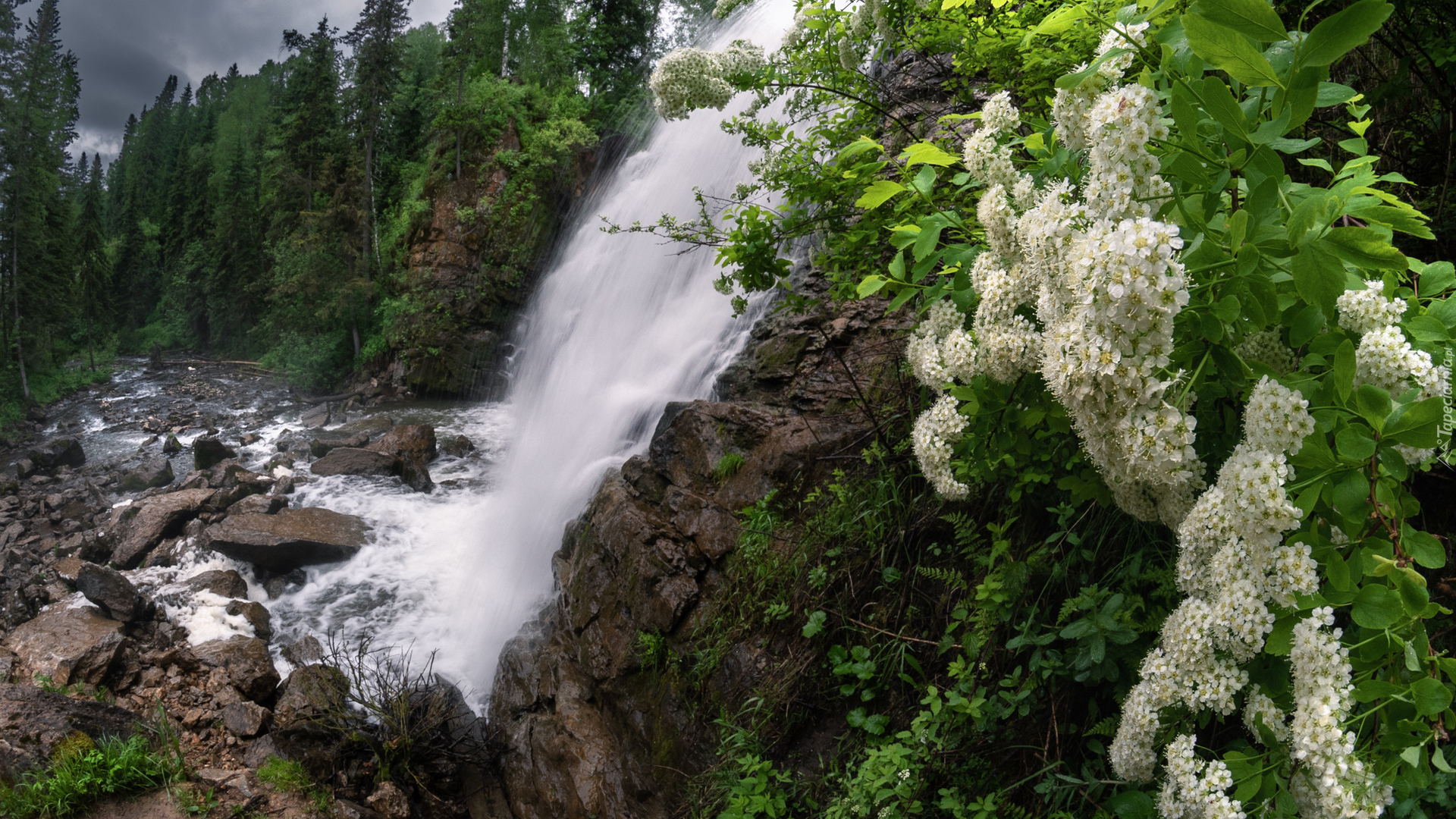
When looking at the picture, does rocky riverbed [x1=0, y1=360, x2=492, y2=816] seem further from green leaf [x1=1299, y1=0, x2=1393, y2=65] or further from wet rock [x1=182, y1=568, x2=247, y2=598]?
green leaf [x1=1299, y1=0, x2=1393, y2=65]

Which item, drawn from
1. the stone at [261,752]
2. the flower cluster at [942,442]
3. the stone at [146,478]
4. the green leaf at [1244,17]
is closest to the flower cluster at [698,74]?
the flower cluster at [942,442]

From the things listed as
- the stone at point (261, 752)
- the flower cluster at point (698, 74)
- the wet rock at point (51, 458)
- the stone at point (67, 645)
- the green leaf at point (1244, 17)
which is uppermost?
the flower cluster at point (698, 74)

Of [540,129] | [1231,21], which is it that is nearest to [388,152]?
[540,129]

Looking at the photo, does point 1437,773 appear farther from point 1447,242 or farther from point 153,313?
point 153,313

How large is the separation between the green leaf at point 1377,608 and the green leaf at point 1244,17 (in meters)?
0.94

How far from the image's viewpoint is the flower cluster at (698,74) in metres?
3.77

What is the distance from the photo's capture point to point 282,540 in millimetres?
8312

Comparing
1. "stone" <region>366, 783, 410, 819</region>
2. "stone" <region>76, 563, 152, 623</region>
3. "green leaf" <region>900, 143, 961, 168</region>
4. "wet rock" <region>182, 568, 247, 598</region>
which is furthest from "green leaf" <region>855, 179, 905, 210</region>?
"wet rock" <region>182, 568, 247, 598</region>

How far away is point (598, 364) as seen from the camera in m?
9.81

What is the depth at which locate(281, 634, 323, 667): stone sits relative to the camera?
265 inches

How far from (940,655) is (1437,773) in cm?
145

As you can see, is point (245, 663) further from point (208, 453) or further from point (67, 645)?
point (208, 453)

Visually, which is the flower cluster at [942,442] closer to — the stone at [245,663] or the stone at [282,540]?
the stone at [245,663]

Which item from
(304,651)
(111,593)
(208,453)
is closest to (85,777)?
(304,651)
